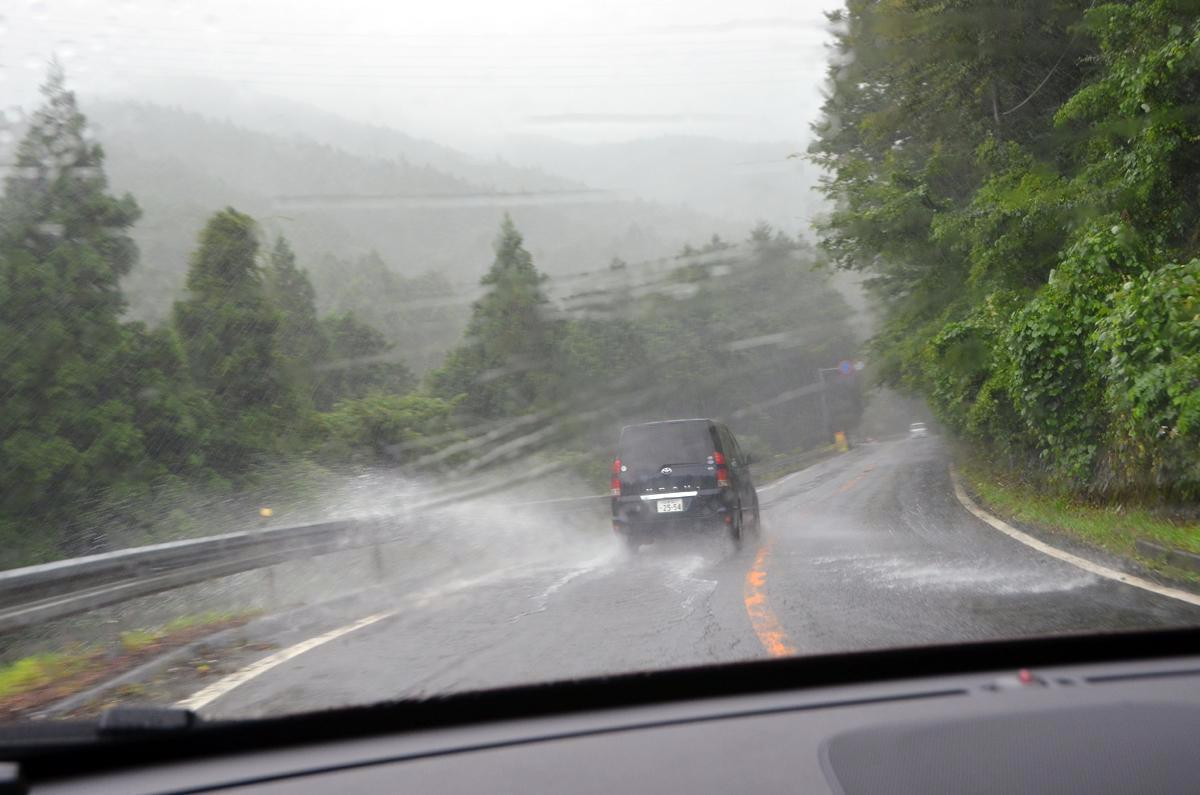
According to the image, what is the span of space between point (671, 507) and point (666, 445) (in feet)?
3.02

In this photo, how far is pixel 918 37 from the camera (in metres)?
18.2

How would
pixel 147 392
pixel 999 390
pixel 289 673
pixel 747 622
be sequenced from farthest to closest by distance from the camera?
1. pixel 147 392
2. pixel 999 390
3. pixel 747 622
4. pixel 289 673

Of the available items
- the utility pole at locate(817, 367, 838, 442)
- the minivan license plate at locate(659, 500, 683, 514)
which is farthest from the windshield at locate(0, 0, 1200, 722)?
the utility pole at locate(817, 367, 838, 442)

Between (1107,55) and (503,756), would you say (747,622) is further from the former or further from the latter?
(1107,55)

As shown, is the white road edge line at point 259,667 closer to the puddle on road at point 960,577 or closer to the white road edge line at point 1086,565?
the puddle on road at point 960,577

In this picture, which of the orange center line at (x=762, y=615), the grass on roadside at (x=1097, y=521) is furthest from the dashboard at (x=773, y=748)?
the grass on roadside at (x=1097, y=521)

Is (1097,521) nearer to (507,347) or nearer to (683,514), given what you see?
(683,514)

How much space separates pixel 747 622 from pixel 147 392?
20862 millimetres

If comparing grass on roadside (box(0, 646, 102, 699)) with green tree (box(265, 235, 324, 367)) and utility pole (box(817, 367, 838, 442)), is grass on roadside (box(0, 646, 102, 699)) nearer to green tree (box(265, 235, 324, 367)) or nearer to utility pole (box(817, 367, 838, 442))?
green tree (box(265, 235, 324, 367))

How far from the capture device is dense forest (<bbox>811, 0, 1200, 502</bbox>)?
10344 millimetres

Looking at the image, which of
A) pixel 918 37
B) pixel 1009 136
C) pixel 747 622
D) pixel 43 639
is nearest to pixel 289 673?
pixel 747 622

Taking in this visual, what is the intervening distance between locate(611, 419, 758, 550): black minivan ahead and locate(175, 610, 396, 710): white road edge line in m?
5.09

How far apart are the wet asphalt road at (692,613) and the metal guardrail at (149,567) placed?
1.16 meters

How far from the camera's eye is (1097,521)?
11.2 m
